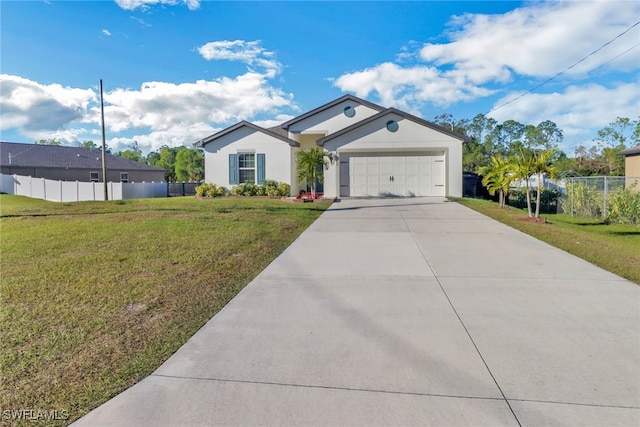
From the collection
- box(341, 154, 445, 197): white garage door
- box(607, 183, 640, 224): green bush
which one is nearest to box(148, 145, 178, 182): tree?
box(341, 154, 445, 197): white garage door

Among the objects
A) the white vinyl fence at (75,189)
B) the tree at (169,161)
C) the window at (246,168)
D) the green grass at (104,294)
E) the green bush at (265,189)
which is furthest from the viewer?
the tree at (169,161)

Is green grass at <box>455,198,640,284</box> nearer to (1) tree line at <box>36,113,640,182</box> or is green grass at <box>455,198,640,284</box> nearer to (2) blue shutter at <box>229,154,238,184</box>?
(2) blue shutter at <box>229,154,238,184</box>

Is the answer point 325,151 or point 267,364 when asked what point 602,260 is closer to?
point 267,364

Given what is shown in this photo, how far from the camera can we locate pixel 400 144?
1883cm

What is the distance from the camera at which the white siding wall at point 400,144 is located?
18688 millimetres

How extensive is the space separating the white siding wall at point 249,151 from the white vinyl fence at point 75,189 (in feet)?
29.0

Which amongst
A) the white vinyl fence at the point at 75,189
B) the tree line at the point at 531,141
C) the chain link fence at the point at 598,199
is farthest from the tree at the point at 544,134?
the white vinyl fence at the point at 75,189

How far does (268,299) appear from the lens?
473 centimetres

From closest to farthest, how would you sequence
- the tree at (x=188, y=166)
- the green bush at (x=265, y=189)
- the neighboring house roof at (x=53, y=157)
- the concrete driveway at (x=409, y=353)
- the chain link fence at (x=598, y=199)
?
the concrete driveway at (x=409, y=353)
the chain link fence at (x=598, y=199)
the green bush at (x=265, y=189)
the neighboring house roof at (x=53, y=157)
the tree at (x=188, y=166)

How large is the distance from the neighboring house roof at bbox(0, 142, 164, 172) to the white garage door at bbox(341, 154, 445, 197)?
27985mm

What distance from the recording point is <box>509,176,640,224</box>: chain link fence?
13008mm

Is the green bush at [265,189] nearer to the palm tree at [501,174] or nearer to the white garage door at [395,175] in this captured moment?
the white garage door at [395,175]

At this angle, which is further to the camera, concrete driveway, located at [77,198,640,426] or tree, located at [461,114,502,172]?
tree, located at [461,114,502,172]

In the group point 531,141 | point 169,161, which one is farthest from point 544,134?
point 169,161
